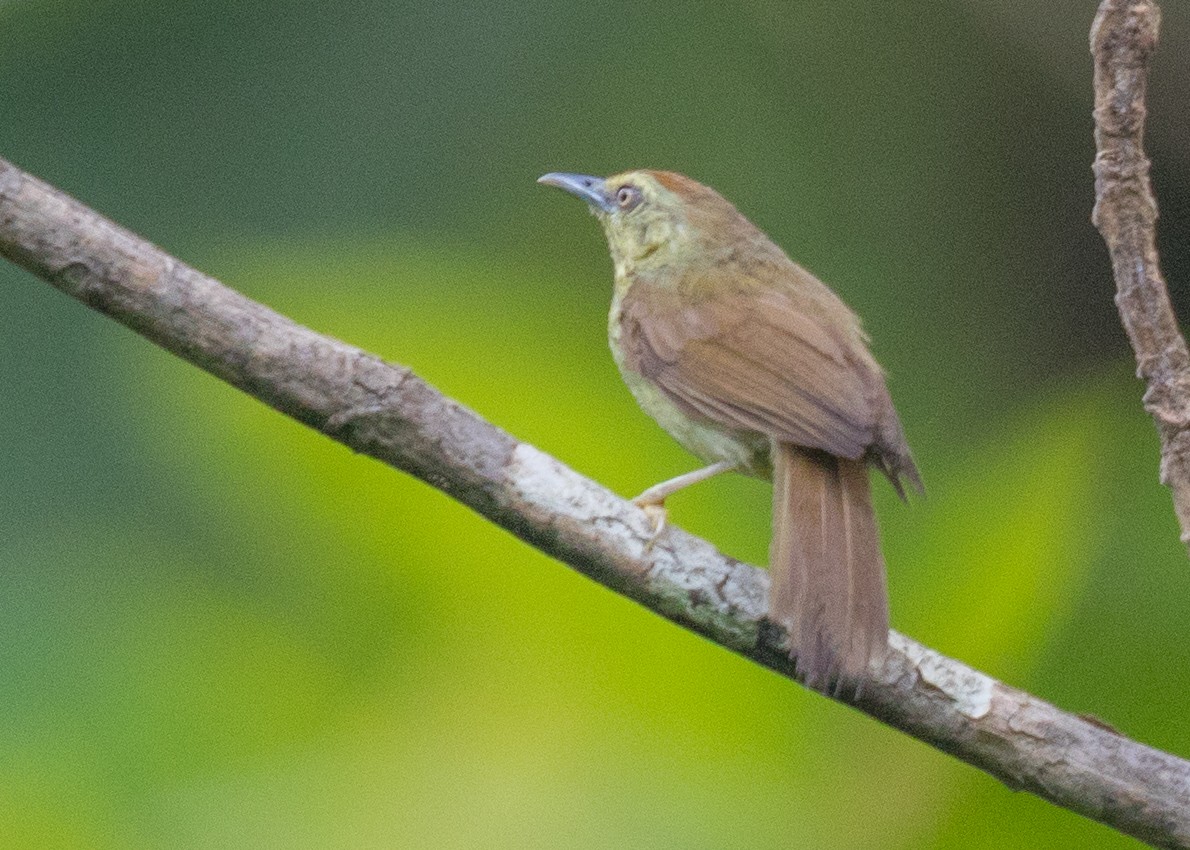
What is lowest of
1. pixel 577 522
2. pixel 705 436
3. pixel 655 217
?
pixel 577 522

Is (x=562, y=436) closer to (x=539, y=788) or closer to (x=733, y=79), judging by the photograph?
(x=539, y=788)

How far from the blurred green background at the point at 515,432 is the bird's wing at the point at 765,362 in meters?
0.72

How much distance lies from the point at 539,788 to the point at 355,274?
1800 mm

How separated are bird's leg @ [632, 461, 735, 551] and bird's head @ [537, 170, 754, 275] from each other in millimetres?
619

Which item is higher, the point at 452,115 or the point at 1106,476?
the point at 452,115

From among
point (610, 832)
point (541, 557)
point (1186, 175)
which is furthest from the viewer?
point (1186, 175)

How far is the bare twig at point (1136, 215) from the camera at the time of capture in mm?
2484

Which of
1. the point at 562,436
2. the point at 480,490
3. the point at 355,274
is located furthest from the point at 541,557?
the point at 480,490

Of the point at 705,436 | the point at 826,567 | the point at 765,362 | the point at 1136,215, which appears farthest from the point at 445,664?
the point at 1136,215

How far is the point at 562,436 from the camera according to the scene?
4.04m

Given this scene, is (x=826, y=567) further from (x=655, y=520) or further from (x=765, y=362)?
(x=765, y=362)

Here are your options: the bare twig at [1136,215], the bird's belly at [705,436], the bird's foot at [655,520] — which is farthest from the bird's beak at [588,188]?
the bare twig at [1136,215]

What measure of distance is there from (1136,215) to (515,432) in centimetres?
194

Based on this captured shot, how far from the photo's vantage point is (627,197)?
390 centimetres
